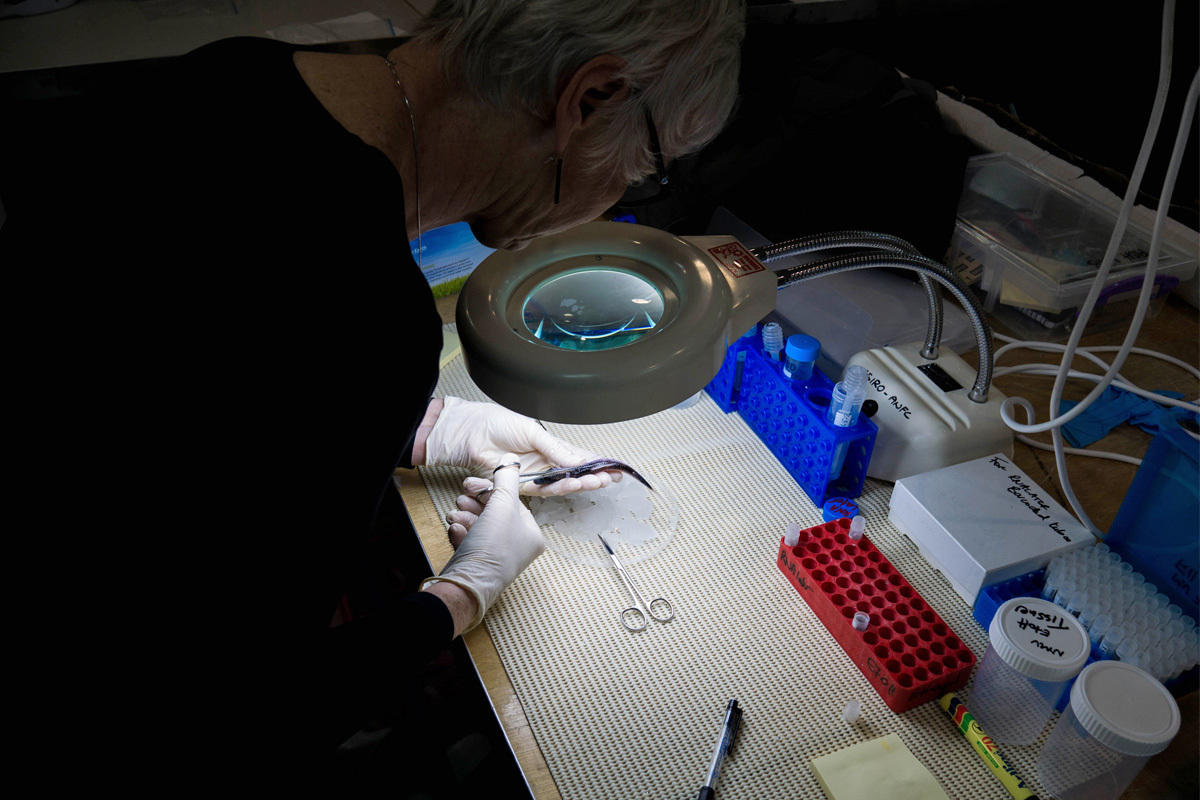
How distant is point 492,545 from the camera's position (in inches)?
42.0

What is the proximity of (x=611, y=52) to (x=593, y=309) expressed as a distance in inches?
9.1

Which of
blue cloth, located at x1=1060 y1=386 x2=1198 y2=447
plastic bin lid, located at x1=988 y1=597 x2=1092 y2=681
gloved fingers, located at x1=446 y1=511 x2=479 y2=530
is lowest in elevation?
gloved fingers, located at x1=446 y1=511 x2=479 y2=530

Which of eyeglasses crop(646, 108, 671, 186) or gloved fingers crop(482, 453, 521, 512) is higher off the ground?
eyeglasses crop(646, 108, 671, 186)

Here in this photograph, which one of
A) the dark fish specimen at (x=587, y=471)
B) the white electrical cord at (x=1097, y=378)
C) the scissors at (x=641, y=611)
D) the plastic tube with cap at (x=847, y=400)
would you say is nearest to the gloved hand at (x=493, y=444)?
the dark fish specimen at (x=587, y=471)

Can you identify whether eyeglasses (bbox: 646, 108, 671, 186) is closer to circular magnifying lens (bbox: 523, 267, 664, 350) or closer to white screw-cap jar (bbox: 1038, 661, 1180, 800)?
circular magnifying lens (bbox: 523, 267, 664, 350)

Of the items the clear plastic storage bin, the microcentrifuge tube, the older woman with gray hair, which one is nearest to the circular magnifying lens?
the older woman with gray hair

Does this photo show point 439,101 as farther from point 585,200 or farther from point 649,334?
point 649,334

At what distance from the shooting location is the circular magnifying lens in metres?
0.75

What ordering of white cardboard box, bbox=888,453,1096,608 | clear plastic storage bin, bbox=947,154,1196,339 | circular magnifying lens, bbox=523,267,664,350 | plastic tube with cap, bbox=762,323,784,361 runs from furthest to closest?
clear plastic storage bin, bbox=947,154,1196,339 < plastic tube with cap, bbox=762,323,784,361 < white cardboard box, bbox=888,453,1096,608 < circular magnifying lens, bbox=523,267,664,350

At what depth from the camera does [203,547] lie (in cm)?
66

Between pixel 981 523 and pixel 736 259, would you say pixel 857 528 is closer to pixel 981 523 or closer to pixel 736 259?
pixel 981 523

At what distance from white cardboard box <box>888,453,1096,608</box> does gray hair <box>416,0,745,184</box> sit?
0.59m

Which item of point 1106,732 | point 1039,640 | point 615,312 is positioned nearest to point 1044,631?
point 1039,640

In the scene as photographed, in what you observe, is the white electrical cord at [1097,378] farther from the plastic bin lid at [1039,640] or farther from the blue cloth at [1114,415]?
the plastic bin lid at [1039,640]
